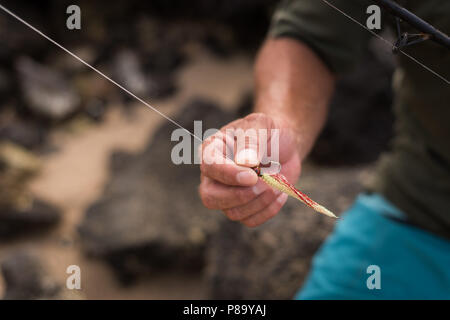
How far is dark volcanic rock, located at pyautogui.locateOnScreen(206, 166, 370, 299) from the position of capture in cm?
210

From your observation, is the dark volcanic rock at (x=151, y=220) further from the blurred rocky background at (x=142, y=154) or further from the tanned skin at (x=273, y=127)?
the tanned skin at (x=273, y=127)

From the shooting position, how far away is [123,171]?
3.34 meters

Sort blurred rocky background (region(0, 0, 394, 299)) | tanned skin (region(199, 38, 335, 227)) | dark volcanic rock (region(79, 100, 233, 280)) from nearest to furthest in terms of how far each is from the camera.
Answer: tanned skin (region(199, 38, 335, 227)) < blurred rocky background (region(0, 0, 394, 299)) < dark volcanic rock (region(79, 100, 233, 280))

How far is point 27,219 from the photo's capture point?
3033mm

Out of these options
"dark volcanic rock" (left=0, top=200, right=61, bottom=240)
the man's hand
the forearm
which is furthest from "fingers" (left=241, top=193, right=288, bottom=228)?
"dark volcanic rock" (left=0, top=200, right=61, bottom=240)

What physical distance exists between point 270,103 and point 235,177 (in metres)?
0.53

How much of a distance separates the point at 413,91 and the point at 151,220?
70.6 inches

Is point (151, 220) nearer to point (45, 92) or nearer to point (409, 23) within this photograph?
point (45, 92)

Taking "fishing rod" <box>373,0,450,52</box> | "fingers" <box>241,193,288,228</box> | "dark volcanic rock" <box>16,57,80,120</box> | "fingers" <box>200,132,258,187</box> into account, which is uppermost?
"dark volcanic rock" <box>16,57,80,120</box>

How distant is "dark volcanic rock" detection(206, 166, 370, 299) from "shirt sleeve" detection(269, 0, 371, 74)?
89 centimetres

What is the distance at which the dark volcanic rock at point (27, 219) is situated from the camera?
3.03 meters

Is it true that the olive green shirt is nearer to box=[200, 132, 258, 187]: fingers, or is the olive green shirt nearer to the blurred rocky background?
the blurred rocky background

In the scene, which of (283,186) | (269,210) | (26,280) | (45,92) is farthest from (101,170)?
(283,186)
